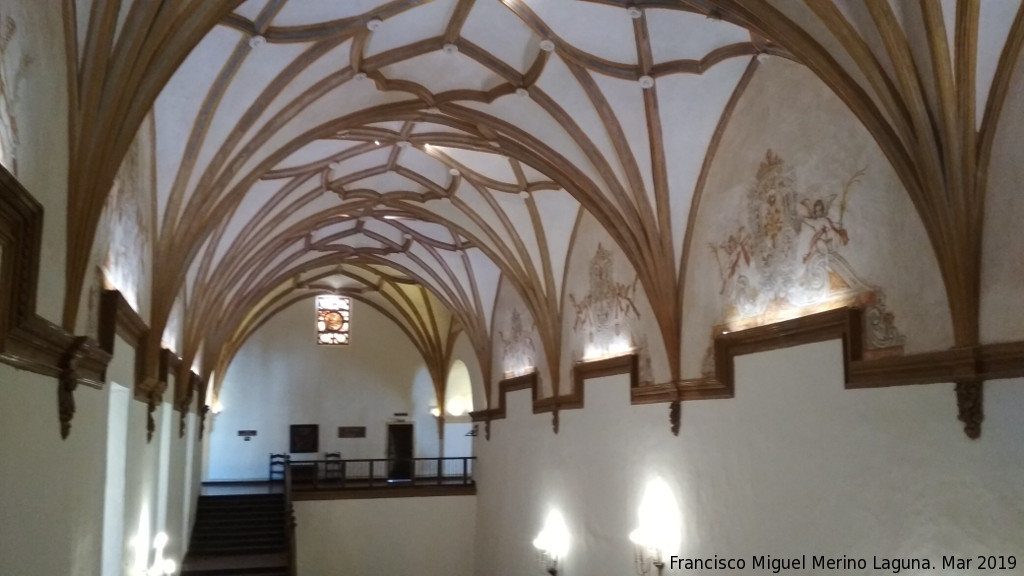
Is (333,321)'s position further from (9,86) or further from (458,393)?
(9,86)

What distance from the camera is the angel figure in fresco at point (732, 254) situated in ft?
23.6

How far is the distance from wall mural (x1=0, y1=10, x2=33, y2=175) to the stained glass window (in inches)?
775

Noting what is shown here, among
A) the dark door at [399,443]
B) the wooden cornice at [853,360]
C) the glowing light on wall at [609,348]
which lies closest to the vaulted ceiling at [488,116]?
the wooden cornice at [853,360]

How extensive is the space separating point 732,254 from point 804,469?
2163 millimetres

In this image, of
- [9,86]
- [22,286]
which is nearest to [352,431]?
[22,286]

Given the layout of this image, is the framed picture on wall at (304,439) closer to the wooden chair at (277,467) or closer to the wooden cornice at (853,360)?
the wooden chair at (277,467)

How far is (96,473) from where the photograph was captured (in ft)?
17.1

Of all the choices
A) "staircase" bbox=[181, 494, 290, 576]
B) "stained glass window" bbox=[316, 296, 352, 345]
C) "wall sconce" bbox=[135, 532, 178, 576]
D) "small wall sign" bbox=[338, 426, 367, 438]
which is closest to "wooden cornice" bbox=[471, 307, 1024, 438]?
"wall sconce" bbox=[135, 532, 178, 576]

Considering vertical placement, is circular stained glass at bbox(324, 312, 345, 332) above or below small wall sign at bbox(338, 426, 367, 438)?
above

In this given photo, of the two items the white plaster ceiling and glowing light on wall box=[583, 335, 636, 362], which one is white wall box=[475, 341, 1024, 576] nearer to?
glowing light on wall box=[583, 335, 636, 362]

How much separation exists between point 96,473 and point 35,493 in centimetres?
159

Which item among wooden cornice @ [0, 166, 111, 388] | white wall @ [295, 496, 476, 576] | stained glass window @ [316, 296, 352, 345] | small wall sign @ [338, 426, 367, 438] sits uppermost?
stained glass window @ [316, 296, 352, 345]

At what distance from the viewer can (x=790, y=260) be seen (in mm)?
6504

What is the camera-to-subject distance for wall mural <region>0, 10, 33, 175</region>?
3033mm
